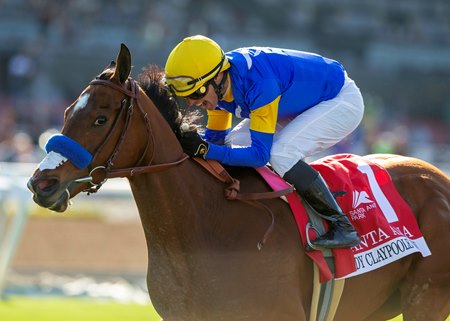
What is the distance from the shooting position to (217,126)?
5.38 metres

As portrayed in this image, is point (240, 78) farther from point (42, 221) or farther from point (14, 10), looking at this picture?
point (14, 10)

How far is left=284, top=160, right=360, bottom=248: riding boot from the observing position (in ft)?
16.2

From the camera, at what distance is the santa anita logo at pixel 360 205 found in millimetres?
5230

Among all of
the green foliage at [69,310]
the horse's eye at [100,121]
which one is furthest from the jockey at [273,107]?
the green foliage at [69,310]

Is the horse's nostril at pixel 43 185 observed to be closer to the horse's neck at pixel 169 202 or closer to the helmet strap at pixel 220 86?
the horse's neck at pixel 169 202

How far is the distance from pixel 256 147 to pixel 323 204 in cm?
49

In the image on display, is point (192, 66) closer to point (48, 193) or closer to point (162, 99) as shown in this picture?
point (162, 99)

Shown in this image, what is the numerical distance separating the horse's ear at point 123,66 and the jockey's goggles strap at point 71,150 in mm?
417

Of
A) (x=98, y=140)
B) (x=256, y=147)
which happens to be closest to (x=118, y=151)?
(x=98, y=140)

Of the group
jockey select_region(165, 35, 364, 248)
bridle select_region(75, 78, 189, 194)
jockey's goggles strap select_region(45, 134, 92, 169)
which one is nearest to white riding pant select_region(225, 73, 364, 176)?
jockey select_region(165, 35, 364, 248)

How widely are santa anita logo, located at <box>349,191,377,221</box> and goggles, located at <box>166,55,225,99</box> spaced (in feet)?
3.52

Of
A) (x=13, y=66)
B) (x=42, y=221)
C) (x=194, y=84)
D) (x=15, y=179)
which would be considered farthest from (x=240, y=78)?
(x=13, y=66)

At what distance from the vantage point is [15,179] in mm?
9023

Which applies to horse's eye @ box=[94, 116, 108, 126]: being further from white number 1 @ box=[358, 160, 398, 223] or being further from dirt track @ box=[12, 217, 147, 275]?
dirt track @ box=[12, 217, 147, 275]
